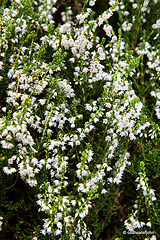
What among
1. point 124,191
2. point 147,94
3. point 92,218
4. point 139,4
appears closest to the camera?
point 92,218

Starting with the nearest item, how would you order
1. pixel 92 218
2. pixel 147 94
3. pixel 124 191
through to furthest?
pixel 92 218 → pixel 124 191 → pixel 147 94

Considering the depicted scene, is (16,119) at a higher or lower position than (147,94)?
lower

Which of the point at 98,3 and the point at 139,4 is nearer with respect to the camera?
the point at 139,4

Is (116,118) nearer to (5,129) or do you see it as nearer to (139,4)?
(5,129)

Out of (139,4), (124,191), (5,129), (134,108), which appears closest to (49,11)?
(139,4)

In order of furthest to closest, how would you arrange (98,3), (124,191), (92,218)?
(98,3)
(124,191)
(92,218)

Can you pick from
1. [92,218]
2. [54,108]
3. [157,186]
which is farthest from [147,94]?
[92,218]

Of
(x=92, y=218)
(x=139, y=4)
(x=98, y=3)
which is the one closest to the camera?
(x=92, y=218)

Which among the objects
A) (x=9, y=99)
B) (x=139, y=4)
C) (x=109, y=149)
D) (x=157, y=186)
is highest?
(x=139, y=4)

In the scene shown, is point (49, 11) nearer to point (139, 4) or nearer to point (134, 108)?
point (139, 4)
